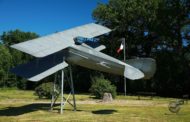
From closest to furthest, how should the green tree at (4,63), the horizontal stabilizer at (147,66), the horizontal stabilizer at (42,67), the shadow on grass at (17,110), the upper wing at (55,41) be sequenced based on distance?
the upper wing at (55,41)
the horizontal stabilizer at (42,67)
the horizontal stabilizer at (147,66)
the shadow on grass at (17,110)
the green tree at (4,63)

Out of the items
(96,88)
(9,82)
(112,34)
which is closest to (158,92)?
(112,34)

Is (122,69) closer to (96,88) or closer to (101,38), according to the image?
(96,88)

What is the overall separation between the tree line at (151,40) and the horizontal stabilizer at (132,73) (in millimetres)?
27771

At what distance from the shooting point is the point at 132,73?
62.1 ft

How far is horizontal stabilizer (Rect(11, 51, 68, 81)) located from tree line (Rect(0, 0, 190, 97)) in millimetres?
28525

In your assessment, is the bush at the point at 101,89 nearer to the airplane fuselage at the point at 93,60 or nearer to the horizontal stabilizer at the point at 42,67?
the airplane fuselage at the point at 93,60

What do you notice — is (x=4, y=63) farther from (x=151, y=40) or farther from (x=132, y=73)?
(x=132, y=73)

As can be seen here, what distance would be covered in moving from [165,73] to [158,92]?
3049 mm

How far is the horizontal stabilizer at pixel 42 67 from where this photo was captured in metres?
18.7

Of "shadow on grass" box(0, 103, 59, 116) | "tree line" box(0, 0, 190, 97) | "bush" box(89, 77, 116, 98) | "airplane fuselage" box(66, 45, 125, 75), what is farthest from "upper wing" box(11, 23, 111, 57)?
"tree line" box(0, 0, 190, 97)

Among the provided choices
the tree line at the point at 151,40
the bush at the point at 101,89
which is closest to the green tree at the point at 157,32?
the tree line at the point at 151,40

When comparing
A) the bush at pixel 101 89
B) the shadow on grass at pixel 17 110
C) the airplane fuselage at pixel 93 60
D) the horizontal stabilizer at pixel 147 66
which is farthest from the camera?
the bush at pixel 101 89

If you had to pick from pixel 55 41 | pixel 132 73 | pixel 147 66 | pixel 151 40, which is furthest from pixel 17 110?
pixel 151 40

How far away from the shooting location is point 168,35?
4988cm
